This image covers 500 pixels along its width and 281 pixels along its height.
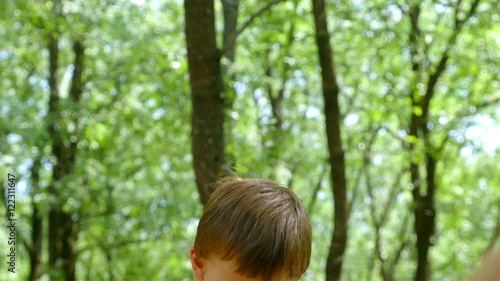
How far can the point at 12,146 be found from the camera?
12758 mm

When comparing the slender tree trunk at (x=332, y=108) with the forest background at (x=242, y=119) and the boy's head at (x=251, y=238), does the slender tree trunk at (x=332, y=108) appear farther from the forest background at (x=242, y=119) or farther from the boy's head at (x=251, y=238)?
the boy's head at (x=251, y=238)

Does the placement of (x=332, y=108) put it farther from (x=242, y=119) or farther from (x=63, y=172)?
(x=63, y=172)

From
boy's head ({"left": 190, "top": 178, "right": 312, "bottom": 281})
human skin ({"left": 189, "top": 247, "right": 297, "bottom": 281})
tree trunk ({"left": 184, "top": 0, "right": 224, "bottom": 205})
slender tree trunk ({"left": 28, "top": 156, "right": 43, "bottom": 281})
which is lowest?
slender tree trunk ({"left": 28, "top": 156, "right": 43, "bottom": 281})

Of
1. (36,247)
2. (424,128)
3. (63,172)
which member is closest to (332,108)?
(424,128)

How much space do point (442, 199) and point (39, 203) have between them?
10214 mm

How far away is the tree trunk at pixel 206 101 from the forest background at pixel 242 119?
1493 millimetres

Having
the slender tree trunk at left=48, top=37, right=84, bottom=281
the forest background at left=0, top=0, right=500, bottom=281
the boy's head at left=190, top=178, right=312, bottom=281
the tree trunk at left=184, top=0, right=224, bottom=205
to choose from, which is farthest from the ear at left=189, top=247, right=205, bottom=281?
the slender tree trunk at left=48, top=37, right=84, bottom=281

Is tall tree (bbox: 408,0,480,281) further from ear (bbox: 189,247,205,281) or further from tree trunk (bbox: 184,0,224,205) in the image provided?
ear (bbox: 189,247,205,281)

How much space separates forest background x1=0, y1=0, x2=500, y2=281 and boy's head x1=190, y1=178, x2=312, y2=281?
5.83 metres

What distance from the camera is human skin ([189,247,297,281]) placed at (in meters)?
1.76

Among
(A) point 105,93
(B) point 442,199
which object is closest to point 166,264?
(A) point 105,93

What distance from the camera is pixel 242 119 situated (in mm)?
14234

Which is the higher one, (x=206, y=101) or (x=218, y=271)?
(x=206, y=101)

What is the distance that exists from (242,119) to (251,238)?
12.5 m
